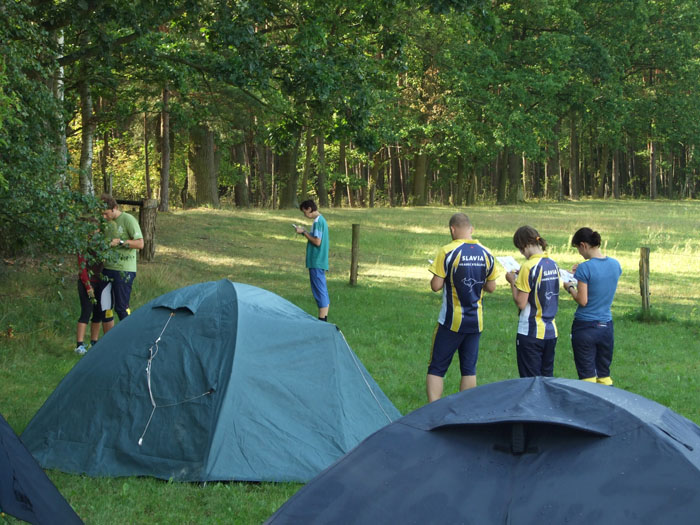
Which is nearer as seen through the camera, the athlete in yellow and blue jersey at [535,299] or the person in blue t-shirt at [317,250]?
the athlete in yellow and blue jersey at [535,299]

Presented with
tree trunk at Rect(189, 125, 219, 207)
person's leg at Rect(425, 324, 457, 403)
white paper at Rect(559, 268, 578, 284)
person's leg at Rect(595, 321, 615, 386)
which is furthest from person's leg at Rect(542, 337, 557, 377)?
tree trunk at Rect(189, 125, 219, 207)

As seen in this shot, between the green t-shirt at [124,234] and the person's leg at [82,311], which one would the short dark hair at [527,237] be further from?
the person's leg at [82,311]

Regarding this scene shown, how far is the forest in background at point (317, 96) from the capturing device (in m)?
10.3

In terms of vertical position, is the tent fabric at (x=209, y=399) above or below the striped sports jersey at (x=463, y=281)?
below

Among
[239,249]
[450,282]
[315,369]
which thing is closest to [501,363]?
[450,282]

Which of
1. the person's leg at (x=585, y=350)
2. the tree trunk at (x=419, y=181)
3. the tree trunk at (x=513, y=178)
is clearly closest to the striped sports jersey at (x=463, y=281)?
the person's leg at (x=585, y=350)

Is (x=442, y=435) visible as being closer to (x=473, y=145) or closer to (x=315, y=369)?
(x=315, y=369)

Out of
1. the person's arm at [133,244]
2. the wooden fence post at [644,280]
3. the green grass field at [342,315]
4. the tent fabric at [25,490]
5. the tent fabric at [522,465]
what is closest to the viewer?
the tent fabric at [522,465]

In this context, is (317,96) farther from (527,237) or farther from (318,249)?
(527,237)

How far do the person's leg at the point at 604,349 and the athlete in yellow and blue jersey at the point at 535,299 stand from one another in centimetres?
67

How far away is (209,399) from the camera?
6211 millimetres

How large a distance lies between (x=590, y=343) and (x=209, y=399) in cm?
370

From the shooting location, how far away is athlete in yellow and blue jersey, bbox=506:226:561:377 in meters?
7.05

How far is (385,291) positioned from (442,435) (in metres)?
12.7
